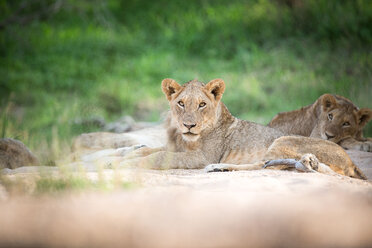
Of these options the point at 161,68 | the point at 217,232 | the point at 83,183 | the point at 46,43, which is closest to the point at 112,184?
the point at 83,183

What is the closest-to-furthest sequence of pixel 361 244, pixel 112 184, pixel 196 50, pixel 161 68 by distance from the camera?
pixel 361 244 < pixel 112 184 < pixel 161 68 < pixel 196 50

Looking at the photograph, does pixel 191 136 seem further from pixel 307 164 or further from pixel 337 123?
pixel 337 123

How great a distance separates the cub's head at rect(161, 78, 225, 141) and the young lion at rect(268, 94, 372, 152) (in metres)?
1.71

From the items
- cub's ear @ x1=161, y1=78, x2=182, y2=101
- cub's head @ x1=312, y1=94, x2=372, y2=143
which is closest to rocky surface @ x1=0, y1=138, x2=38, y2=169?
cub's ear @ x1=161, y1=78, x2=182, y2=101

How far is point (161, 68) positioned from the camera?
41.5 feet

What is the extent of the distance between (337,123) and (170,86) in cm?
227

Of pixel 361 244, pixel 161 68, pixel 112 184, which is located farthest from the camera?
pixel 161 68

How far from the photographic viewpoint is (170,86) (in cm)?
529

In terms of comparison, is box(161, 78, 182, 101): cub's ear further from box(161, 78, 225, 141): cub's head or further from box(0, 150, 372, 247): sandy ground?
box(0, 150, 372, 247): sandy ground

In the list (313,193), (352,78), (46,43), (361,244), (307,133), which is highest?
(46,43)

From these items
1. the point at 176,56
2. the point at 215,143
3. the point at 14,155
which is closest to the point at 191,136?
the point at 215,143

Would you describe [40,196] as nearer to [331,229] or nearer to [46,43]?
[331,229]

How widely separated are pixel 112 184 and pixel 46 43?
1204 cm

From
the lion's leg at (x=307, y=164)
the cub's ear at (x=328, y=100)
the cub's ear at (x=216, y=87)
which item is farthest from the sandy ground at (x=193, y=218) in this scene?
the cub's ear at (x=328, y=100)
